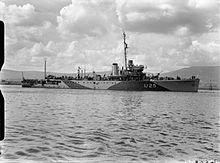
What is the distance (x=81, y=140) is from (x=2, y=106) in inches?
353

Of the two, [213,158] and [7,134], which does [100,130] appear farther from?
[213,158]

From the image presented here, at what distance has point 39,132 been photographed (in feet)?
37.9

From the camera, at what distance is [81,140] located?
1011 centimetres

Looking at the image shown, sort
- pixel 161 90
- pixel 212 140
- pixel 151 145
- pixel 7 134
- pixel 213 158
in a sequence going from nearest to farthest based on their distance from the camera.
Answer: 1. pixel 213 158
2. pixel 151 145
3. pixel 7 134
4. pixel 212 140
5. pixel 161 90

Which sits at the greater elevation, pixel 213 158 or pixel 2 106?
pixel 2 106

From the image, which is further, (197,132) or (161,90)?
(161,90)

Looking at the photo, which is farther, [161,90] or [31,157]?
[161,90]

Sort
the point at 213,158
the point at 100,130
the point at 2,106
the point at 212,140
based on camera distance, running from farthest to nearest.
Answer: the point at 100,130 < the point at 212,140 < the point at 213,158 < the point at 2,106

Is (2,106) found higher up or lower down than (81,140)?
higher up

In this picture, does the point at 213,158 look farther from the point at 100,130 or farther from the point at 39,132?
the point at 39,132

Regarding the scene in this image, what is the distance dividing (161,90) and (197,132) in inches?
2553

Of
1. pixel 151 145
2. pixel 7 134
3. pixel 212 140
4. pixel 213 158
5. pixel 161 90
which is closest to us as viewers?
→ pixel 213 158

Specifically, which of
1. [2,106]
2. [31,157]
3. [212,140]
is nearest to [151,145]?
[212,140]

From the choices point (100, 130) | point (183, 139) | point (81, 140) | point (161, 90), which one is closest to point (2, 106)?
point (81, 140)
